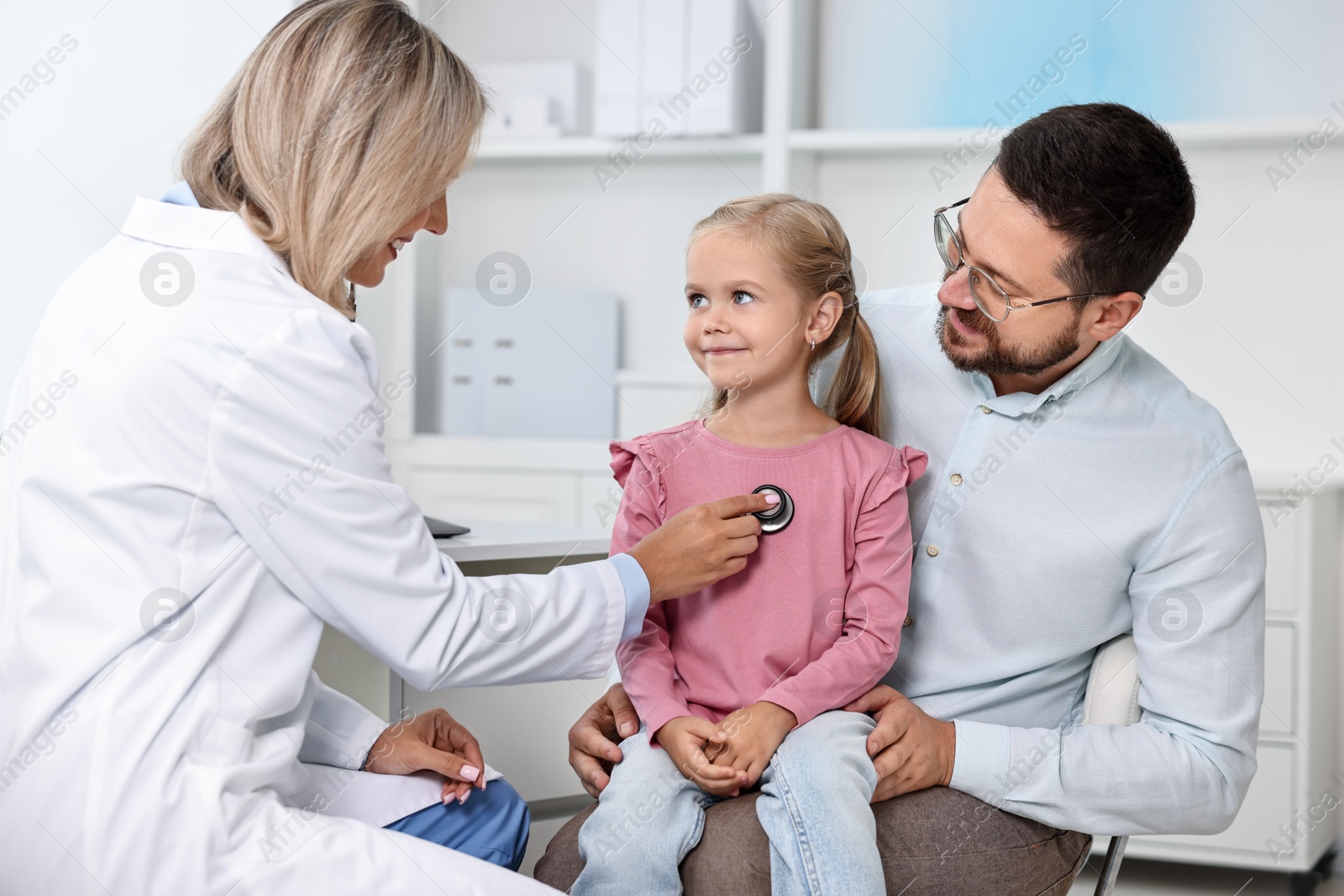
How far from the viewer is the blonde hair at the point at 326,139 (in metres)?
1.11

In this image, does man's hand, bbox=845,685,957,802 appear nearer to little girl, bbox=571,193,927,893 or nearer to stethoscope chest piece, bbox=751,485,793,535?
little girl, bbox=571,193,927,893

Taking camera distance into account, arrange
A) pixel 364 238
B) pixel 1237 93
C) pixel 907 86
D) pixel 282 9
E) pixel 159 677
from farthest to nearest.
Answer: pixel 907 86 → pixel 1237 93 → pixel 282 9 → pixel 364 238 → pixel 159 677

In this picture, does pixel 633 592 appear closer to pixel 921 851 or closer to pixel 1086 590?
pixel 921 851

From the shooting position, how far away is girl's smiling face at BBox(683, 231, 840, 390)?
138cm

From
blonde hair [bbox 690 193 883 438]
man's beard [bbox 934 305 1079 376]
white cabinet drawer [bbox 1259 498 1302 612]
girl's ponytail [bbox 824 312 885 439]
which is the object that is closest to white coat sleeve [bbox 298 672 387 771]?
blonde hair [bbox 690 193 883 438]

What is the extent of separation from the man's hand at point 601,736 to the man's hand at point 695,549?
0.20 metres

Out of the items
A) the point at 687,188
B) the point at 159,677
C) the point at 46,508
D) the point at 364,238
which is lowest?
the point at 159,677

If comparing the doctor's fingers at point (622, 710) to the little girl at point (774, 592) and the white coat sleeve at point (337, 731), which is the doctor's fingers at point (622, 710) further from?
the white coat sleeve at point (337, 731)

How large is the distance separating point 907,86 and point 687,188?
2.09 feet

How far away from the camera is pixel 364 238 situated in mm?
1135

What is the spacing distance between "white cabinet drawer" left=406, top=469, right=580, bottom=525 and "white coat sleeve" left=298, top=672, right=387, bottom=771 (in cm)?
170

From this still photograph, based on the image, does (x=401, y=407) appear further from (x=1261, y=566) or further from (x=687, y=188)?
(x=1261, y=566)

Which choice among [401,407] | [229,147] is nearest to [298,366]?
[229,147]

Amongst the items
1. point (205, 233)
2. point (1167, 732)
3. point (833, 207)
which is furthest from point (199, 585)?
point (833, 207)
